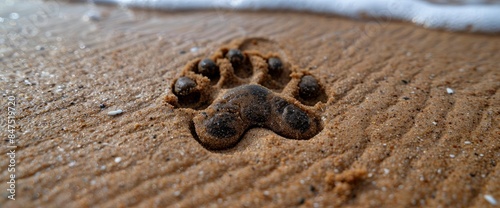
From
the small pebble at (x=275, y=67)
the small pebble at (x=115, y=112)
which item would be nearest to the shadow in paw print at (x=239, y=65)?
the small pebble at (x=275, y=67)

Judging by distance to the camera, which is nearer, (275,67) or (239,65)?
(275,67)

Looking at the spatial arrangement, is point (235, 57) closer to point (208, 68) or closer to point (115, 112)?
point (208, 68)

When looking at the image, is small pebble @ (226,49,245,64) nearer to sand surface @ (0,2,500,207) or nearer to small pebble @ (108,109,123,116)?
sand surface @ (0,2,500,207)

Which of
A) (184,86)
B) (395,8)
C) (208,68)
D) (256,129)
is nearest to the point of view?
(256,129)

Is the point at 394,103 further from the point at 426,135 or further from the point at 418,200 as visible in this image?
the point at 418,200

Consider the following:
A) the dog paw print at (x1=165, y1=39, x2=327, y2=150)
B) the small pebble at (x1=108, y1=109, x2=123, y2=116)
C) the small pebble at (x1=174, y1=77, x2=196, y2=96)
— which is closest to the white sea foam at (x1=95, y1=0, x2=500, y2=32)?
the dog paw print at (x1=165, y1=39, x2=327, y2=150)

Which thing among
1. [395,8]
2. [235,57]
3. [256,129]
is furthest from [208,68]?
[395,8]

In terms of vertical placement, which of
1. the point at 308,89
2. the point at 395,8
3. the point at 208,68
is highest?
the point at 395,8
